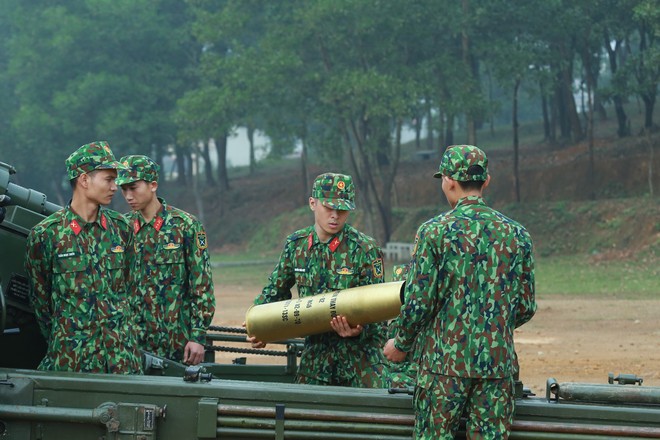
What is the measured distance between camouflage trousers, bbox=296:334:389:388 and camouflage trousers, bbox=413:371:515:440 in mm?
1327

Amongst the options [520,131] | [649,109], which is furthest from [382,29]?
[520,131]

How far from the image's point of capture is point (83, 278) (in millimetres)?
6281

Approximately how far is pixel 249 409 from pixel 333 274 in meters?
1.32

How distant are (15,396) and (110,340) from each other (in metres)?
0.66

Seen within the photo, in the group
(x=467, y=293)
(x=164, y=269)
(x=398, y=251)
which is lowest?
(x=467, y=293)

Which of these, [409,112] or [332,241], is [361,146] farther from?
[332,241]

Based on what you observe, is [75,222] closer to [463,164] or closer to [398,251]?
[463,164]

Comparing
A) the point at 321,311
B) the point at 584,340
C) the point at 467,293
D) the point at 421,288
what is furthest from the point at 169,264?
the point at 584,340

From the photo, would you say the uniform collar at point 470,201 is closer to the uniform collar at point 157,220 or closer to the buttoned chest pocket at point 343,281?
the buttoned chest pocket at point 343,281

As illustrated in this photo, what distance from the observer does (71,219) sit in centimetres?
634

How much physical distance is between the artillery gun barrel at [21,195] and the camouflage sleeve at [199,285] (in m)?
0.93

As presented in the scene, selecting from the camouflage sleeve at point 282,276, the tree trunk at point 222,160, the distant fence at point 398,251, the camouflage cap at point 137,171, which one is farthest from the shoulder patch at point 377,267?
the tree trunk at point 222,160

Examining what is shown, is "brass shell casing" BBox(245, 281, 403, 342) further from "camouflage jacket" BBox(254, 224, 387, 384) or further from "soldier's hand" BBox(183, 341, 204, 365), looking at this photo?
"soldier's hand" BBox(183, 341, 204, 365)

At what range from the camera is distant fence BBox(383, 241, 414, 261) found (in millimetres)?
31211
